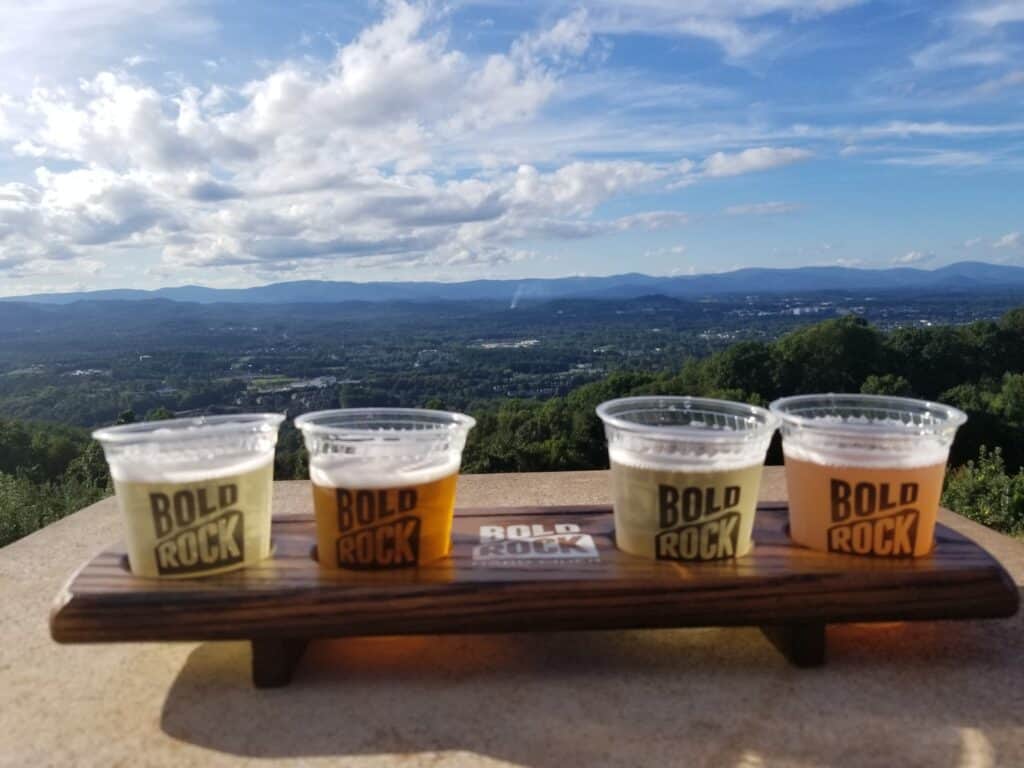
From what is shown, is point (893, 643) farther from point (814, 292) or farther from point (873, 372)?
point (814, 292)

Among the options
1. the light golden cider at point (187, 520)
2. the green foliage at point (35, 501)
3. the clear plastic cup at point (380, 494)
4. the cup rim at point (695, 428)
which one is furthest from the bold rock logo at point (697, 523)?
the green foliage at point (35, 501)

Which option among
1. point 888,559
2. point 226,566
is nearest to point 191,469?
point 226,566

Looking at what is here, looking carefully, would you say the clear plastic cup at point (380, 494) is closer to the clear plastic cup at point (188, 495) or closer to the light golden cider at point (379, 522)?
the light golden cider at point (379, 522)

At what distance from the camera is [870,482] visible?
186 cm

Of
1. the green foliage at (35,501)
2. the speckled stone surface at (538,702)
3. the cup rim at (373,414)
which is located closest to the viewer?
the speckled stone surface at (538,702)

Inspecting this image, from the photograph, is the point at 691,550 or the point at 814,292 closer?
the point at 691,550

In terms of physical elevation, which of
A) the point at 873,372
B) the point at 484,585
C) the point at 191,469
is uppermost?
the point at 191,469

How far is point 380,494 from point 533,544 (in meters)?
0.43

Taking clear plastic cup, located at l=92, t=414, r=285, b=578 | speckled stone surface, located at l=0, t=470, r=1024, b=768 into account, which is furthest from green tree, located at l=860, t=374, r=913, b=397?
clear plastic cup, located at l=92, t=414, r=285, b=578

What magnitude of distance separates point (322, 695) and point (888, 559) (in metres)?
1.32

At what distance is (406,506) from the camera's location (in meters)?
1.84

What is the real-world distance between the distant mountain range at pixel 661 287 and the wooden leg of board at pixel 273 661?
18.2 m

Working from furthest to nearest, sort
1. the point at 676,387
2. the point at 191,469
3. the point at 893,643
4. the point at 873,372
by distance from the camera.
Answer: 1. the point at 873,372
2. the point at 676,387
3. the point at 893,643
4. the point at 191,469

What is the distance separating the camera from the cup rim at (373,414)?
1920mm
